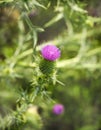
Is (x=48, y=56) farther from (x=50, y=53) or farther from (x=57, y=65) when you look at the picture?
(x=57, y=65)

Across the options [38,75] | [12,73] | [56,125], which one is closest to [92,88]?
[56,125]

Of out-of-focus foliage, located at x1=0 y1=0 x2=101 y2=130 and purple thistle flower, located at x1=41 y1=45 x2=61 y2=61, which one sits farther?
out-of-focus foliage, located at x1=0 y1=0 x2=101 y2=130

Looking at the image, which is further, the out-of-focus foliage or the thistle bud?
the out-of-focus foliage

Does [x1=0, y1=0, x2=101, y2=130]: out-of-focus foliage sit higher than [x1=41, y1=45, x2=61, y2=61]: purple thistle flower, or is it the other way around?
[x1=41, y1=45, x2=61, y2=61]: purple thistle flower

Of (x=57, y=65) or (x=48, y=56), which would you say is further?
(x=57, y=65)

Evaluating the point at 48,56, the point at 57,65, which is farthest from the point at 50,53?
the point at 57,65

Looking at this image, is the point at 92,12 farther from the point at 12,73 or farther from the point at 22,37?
the point at 12,73

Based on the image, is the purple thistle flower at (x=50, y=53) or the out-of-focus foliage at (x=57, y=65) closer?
the purple thistle flower at (x=50, y=53)

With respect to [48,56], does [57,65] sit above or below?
below

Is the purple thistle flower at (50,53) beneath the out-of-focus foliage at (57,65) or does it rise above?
above
